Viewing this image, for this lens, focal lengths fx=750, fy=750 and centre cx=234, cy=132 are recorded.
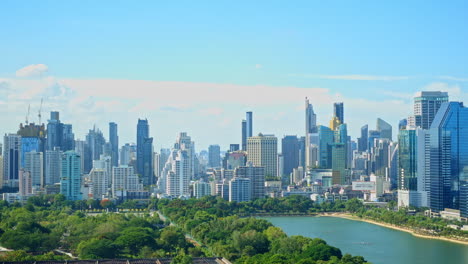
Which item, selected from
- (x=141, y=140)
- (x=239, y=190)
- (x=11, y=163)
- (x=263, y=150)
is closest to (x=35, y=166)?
(x=11, y=163)

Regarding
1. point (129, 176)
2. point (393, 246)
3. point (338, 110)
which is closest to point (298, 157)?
point (338, 110)

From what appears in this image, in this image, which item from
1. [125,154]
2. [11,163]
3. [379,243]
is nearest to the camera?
[379,243]

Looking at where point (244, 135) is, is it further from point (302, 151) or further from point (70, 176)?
point (70, 176)

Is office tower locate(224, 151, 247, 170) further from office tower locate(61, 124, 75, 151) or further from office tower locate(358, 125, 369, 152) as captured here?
office tower locate(358, 125, 369, 152)

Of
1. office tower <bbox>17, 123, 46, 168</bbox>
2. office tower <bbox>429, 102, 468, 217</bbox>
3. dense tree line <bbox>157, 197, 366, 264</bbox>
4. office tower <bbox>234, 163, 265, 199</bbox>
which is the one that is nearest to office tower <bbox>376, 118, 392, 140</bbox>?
office tower <bbox>234, 163, 265, 199</bbox>

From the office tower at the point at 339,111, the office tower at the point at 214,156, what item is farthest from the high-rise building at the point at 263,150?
the office tower at the point at 214,156

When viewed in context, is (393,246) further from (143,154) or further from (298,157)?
(298,157)

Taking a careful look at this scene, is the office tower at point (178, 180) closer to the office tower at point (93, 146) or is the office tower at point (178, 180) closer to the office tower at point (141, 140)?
the office tower at point (141, 140)
